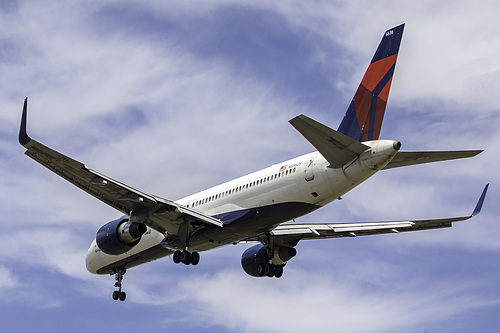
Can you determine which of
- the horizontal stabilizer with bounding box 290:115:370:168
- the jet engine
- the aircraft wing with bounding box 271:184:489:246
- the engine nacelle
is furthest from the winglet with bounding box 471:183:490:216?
the engine nacelle

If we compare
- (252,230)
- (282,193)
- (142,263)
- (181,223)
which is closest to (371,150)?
(282,193)

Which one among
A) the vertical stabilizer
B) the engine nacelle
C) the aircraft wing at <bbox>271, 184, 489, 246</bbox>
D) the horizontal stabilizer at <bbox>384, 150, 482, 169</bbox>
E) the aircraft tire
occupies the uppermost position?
the vertical stabilizer

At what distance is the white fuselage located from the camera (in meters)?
29.2

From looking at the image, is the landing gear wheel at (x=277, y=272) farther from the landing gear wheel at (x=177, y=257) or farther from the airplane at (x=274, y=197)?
the landing gear wheel at (x=177, y=257)

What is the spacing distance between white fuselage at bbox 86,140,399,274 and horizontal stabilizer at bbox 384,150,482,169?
85 centimetres

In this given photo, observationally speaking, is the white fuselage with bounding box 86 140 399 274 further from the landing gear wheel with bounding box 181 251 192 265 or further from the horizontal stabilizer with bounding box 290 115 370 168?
the landing gear wheel with bounding box 181 251 192 265

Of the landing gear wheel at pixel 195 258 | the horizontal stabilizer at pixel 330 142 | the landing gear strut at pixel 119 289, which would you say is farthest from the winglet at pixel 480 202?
the landing gear strut at pixel 119 289

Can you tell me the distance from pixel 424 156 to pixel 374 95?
4.35 m

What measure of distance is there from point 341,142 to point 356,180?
171 cm

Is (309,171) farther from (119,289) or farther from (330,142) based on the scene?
(119,289)

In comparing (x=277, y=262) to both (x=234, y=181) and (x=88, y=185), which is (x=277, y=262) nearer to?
(x=234, y=181)

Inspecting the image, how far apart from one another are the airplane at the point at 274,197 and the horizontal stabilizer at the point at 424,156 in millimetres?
35

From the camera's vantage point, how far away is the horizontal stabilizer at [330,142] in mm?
27255

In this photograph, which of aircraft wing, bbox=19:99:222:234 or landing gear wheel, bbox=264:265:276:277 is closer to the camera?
aircraft wing, bbox=19:99:222:234
